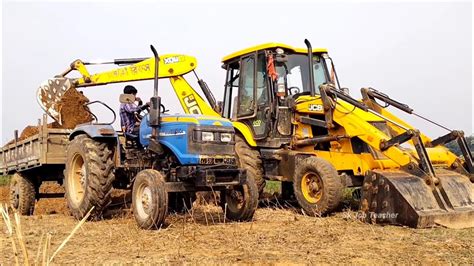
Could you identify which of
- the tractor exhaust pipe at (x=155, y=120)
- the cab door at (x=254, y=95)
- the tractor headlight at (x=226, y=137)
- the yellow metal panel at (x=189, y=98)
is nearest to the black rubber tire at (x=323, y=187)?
the cab door at (x=254, y=95)

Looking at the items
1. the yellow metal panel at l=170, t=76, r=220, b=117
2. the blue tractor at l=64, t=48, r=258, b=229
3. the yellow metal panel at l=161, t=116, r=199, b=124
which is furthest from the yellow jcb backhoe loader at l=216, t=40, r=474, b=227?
the yellow metal panel at l=161, t=116, r=199, b=124

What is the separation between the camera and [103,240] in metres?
5.65

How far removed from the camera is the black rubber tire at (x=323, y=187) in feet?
24.8

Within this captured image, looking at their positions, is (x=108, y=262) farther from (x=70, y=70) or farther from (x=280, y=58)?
(x=70, y=70)

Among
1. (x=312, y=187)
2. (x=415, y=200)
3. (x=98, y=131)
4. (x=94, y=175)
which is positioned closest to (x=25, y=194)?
(x=98, y=131)

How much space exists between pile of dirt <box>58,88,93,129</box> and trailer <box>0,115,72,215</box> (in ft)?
2.64

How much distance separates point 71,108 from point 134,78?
1.69 metres

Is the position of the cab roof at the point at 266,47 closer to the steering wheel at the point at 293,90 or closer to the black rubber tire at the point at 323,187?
the steering wheel at the point at 293,90

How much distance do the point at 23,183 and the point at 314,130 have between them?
5.43m

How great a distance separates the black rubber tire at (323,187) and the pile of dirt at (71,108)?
450 cm

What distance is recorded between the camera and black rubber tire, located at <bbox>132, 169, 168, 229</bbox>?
612 cm

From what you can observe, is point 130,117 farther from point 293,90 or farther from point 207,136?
point 293,90

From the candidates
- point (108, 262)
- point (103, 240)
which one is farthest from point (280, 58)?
point (108, 262)

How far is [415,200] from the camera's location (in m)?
6.47
